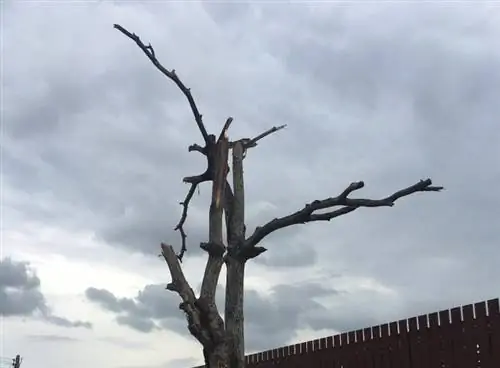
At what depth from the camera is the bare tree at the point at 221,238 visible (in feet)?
18.5

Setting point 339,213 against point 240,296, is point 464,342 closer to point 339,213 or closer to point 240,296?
point 339,213

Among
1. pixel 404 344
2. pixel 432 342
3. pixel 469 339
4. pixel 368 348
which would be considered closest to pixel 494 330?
pixel 469 339

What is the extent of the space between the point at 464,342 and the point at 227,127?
2.97 m

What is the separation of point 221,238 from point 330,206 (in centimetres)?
100

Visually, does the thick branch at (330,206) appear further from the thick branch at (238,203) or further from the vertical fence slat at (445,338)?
the vertical fence slat at (445,338)

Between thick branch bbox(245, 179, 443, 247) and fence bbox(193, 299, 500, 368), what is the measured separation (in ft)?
4.45

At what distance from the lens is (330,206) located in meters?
6.08

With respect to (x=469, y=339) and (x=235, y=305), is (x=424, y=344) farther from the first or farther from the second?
(x=235, y=305)

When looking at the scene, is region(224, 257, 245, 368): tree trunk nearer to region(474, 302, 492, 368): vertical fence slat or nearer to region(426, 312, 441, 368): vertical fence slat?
region(426, 312, 441, 368): vertical fence slat

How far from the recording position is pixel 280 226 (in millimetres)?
6215

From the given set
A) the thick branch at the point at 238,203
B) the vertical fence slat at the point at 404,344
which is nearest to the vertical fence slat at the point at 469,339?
the vertical fence slat at the point at 404,344

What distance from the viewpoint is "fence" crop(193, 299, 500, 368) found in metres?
6.15

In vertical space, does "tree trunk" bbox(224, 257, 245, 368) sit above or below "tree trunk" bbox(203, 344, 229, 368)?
above

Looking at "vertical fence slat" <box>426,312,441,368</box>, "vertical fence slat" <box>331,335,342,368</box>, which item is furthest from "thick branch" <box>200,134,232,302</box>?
"vertical fence slat" <box>331,335,342,368</box>
